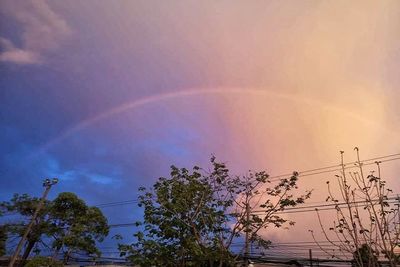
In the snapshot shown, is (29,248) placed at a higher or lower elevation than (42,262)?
higher

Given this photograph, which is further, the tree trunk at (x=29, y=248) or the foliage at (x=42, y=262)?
the tree trunk at (x=29, y=248)

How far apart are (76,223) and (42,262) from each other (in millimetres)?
4510

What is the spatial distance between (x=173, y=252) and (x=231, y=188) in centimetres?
387

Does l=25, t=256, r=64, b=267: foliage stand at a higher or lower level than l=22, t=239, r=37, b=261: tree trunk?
lower

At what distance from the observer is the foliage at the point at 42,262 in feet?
78.9

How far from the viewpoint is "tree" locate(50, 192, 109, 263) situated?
2761cm

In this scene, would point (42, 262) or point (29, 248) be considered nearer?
point (42, 262)

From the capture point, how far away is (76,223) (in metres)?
28.5

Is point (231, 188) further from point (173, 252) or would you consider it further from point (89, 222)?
point (89, 222)

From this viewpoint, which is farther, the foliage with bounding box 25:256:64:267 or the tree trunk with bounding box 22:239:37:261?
the tree trunk with bounding box 22:239:37:261

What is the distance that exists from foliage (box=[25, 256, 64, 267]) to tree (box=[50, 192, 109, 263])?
96.0 inches

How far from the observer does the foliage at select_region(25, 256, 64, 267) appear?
78.9 feet

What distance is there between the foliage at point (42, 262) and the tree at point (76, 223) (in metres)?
2.44

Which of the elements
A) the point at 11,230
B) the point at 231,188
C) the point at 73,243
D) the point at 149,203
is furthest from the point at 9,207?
the point at 231,188
